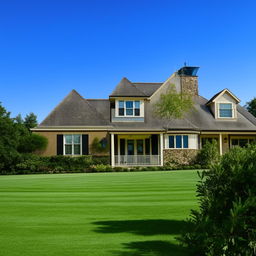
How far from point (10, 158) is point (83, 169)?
6.23m

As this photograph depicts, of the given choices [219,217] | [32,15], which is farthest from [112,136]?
[219,217]

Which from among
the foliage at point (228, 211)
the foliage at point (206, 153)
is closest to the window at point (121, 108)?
the foliage at point (206, 153)

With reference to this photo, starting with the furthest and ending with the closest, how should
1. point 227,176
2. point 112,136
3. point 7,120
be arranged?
point 7,120
point 112,136
point 227,176

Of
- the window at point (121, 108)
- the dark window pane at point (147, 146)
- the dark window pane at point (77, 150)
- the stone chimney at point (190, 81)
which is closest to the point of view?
the dark window pane at point (77, 150)

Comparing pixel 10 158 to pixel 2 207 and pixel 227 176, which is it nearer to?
pixel 2 207

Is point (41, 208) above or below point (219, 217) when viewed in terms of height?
below

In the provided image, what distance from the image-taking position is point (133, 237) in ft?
16.6

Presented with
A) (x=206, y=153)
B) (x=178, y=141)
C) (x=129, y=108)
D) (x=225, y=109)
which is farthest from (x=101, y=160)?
(x=225, y=109)

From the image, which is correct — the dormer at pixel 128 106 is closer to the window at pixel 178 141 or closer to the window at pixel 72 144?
the window at pixel 178 141

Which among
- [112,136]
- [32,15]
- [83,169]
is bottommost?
[83,169]

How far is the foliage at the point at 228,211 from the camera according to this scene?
3.44m

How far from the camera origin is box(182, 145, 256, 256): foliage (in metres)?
3.44

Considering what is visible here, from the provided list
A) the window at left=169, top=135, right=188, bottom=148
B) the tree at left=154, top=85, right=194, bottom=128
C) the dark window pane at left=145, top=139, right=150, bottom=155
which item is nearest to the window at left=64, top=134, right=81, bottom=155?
the dark window pane at left=145, top=139, right=150, bottom=155

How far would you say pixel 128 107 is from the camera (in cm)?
3234
